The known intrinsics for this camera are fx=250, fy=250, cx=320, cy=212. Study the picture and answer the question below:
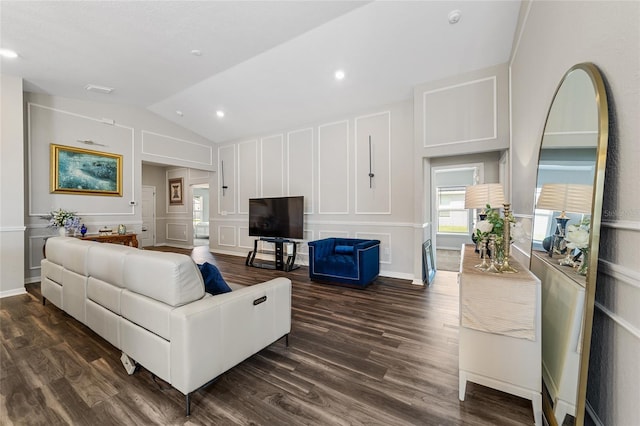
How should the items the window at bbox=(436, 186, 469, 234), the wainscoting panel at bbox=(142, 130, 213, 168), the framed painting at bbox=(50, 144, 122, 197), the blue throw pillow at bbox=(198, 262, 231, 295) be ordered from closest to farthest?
1. the blue throw pillow at bbox=(198, 262, 231, 295)
2. the framed painting at bbox=(50, 144, 122, 197)
3. the wainscoting panel at bbox=(142, 130, 213, 168)
4. the window at bbox=(436, 186, 469, 234)

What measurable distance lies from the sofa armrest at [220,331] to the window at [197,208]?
7.01 m

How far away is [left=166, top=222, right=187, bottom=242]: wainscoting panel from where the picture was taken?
7.94m

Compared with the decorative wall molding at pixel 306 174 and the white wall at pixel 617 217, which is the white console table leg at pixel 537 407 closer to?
the white wall at pixel 617 217

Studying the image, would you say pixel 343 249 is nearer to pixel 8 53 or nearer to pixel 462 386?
pixel 462 386

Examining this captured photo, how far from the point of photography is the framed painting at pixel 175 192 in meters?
8.07

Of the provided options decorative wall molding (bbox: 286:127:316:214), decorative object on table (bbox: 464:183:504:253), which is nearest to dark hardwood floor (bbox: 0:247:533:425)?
decorative object on table (bbox: 464:183:504:253)

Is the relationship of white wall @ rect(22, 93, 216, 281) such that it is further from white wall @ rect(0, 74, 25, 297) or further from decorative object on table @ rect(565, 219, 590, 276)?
decorative object on table @ rect(565, 219, 590, 276)

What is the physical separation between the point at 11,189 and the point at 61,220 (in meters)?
0.82

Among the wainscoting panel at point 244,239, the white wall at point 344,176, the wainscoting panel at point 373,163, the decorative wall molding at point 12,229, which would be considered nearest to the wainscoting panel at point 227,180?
the white wall at point 344,176

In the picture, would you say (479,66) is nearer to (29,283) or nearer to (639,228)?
(639,228)

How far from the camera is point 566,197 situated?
1.39m

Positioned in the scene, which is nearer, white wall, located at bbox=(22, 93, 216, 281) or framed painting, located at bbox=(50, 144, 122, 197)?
white wall, located at bbox=(22, 93, 216, 281)

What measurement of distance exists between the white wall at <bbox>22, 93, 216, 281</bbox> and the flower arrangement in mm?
96

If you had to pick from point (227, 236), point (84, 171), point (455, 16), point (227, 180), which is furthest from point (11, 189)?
point (455, 16)
